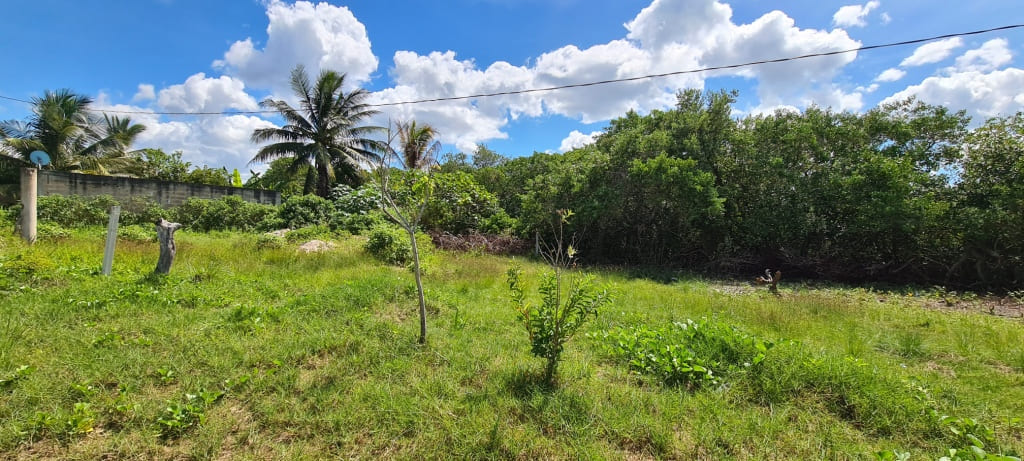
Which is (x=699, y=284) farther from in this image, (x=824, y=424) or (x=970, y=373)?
(x=824, y=424)

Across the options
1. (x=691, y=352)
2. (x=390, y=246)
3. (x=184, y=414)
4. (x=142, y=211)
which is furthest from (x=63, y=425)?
(x=142, y=211)

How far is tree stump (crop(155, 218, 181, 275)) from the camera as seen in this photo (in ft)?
16.5

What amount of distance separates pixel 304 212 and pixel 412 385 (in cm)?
1182

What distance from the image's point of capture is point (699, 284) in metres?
7.92

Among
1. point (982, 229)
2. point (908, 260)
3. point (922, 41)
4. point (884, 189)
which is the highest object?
point (922, 41)

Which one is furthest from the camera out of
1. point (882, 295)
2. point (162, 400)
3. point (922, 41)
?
point (882, 295)

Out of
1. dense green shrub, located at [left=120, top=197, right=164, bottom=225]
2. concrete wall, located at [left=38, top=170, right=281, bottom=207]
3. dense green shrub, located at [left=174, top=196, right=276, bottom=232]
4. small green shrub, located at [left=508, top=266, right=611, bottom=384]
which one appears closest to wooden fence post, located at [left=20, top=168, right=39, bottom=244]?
dense green shrub, located at [left=174, top=196, right=276, bottom=232]

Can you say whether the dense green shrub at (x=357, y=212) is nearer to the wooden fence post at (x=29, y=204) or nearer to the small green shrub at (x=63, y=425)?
the wooden fence post at (x=29, y=204)

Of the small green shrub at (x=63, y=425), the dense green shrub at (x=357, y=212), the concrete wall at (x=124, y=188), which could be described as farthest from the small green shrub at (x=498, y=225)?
the small green shrub at (x=63, y=425)

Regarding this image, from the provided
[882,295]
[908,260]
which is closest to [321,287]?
[882,295]

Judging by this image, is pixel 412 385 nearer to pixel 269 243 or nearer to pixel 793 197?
pixel 269 243

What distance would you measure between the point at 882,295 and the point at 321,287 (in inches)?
391

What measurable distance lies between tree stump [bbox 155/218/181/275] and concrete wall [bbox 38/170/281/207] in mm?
9911

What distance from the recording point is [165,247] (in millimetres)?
5055
